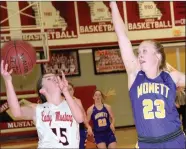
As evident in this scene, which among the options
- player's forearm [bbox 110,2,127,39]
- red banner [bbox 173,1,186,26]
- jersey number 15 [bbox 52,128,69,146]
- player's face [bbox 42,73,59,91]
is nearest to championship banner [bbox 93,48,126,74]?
red banner [bbox 173,1,186,26]

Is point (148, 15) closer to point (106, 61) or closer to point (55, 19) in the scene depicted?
point (106, 61)

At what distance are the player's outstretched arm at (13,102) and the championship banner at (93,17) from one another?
9.75m

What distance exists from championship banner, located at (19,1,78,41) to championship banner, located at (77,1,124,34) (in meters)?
0.28

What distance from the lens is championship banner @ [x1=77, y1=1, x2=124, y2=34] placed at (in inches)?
531

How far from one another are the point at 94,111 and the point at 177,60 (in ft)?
25.4

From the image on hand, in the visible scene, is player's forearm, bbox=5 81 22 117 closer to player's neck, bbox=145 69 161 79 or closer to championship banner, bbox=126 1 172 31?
player's neck, bbox=145 69 161 79

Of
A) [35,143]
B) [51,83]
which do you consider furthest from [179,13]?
[51,83]

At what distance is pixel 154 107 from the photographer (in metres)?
3.37

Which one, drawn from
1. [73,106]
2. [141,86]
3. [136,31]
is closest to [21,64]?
[73,106]

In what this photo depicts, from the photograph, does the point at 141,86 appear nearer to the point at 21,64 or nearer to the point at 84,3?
the point at 21,64

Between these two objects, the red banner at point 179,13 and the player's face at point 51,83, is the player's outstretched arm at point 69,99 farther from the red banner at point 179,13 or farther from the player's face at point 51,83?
the red banner at point 179,13

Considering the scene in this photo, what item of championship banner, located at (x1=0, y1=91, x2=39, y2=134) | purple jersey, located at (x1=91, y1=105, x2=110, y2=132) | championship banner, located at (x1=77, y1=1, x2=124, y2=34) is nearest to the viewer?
purple jersey, located at (x1=91, y1=105, x2=110, y2=132)

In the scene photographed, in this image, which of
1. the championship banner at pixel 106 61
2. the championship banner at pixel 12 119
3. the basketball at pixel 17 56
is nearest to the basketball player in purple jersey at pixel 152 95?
the basketball at pixel 17 56

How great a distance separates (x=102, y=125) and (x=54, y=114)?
12.3 ft
